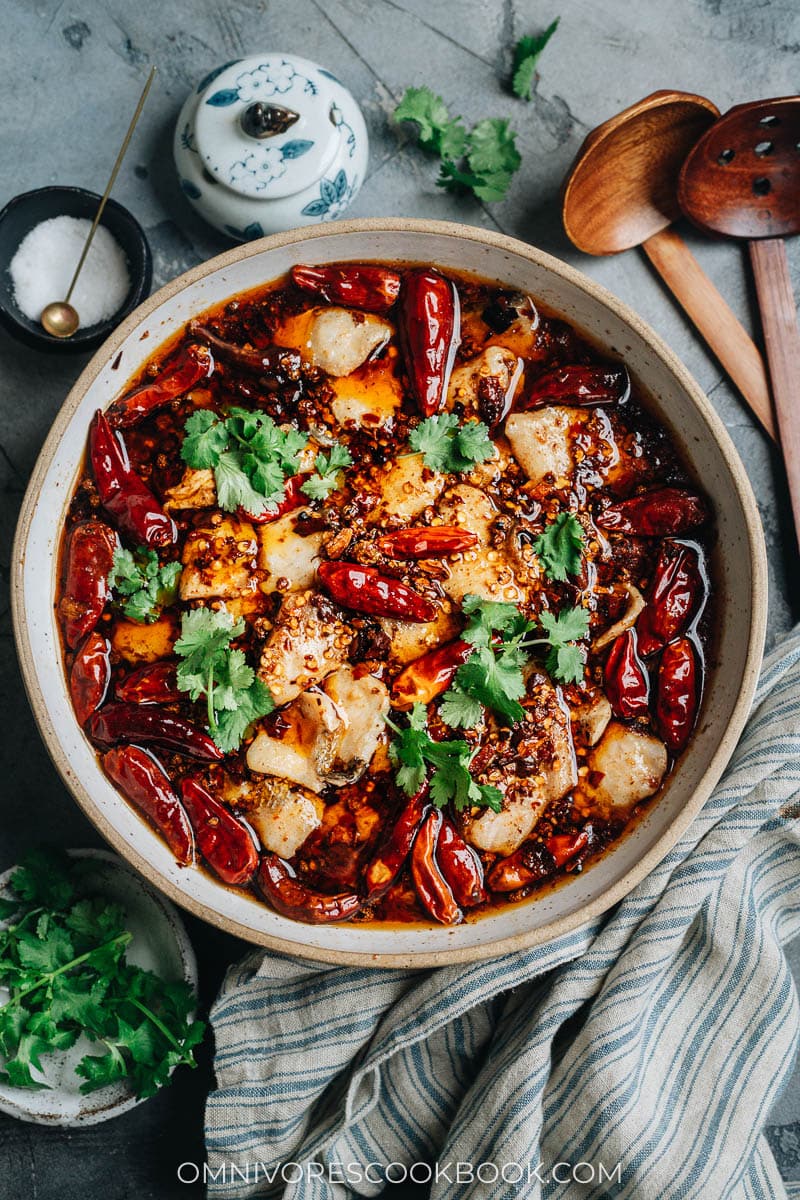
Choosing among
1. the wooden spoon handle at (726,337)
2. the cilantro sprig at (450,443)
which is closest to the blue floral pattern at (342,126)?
the cilantro sprig at (450,443)

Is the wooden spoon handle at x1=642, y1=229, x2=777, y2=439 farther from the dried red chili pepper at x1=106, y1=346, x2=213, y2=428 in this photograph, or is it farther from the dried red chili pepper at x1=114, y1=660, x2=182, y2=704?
the dried red chili pepper at x1=114, y1=660, x2=182, y2=704

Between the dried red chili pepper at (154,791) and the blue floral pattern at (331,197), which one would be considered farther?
the blue floral pattern at (331,197)

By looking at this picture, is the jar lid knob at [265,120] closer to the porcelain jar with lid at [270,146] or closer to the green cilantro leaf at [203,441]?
the porcelain jar with lid at [270,146]

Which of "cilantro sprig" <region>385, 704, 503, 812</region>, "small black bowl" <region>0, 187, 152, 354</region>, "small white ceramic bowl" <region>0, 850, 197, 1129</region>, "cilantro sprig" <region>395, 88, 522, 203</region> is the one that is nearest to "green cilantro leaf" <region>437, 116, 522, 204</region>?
"cilantro sprig" <region>395, 88, 522, 203</region>

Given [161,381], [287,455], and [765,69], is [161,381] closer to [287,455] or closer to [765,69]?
[287,455]

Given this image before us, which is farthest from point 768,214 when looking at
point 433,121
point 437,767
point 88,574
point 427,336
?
point 88,574
